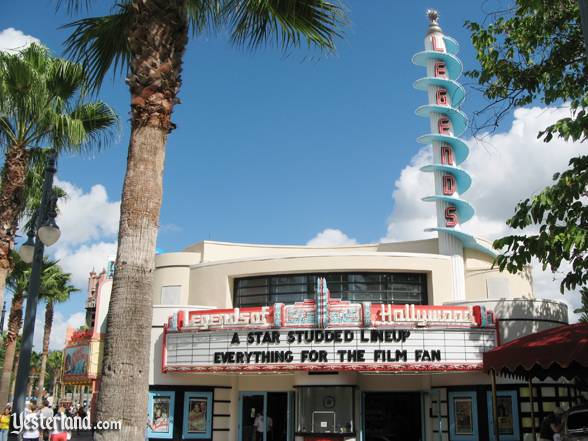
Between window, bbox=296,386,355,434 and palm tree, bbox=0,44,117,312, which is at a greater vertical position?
palm tree, bbox=0,44,117,312

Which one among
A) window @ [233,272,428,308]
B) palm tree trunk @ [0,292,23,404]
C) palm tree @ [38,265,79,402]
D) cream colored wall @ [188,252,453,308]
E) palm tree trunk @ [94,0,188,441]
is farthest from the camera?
palm tree @ [38,265,79,402]

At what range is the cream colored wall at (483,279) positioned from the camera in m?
25.7

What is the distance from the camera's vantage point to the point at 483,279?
2581 centimetres

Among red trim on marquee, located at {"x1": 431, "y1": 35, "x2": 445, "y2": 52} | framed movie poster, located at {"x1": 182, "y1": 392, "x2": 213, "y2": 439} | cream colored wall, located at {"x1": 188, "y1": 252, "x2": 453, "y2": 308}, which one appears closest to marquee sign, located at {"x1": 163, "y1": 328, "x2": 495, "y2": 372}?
framed movie poster, located at {"x1": 182, "y1": 392, "x2": 213, "y2": 439}

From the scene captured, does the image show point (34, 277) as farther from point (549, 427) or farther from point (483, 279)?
point (483, 279)

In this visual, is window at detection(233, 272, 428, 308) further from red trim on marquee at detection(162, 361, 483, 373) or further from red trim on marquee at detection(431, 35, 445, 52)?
red trim on marquee at detection(431, 35, 445, 52)

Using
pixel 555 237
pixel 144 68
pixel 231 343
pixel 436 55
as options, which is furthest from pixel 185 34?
pixel 436 55

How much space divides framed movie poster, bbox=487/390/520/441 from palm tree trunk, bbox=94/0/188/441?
16.5m

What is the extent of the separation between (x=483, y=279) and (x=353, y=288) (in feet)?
18.7

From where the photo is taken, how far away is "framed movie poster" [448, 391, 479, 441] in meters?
21.4

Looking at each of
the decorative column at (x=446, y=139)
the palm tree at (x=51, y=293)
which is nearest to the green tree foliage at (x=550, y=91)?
the decorative column at (x=446, y=139)

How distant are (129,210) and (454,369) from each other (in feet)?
50.4

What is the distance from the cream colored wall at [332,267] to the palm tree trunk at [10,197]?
10.9 m

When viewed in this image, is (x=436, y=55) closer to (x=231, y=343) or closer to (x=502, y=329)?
(x=502, y=329)
